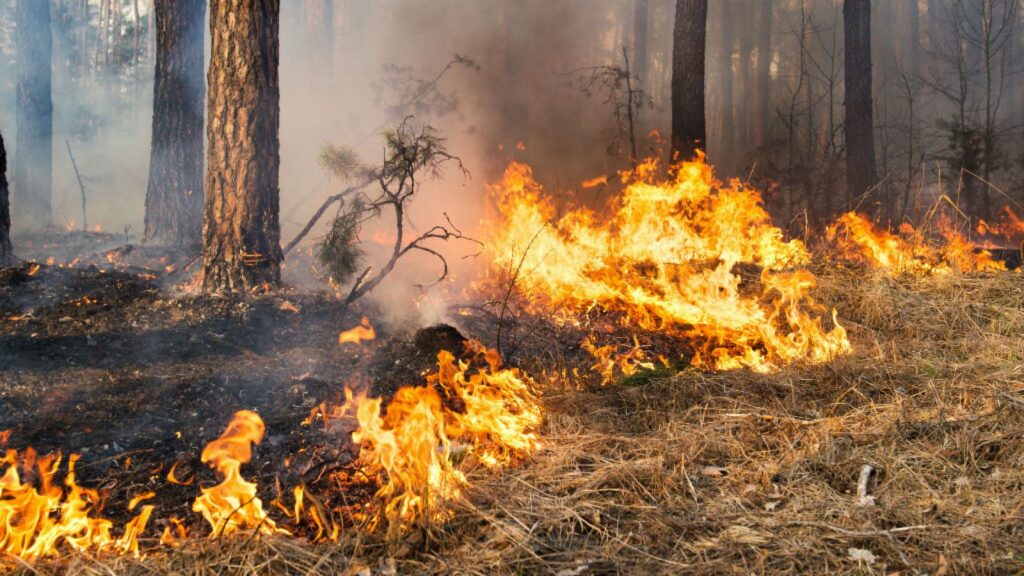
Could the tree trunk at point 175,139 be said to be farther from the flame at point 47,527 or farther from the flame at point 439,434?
the flame at point 47,527

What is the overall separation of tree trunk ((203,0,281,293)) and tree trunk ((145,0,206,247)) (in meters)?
2.56

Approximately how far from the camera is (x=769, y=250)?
7.73 metres

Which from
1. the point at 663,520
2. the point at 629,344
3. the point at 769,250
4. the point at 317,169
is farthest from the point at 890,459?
the point at 317,169

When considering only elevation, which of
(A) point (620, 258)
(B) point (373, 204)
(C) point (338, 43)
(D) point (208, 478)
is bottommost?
(D) point (208, 478)

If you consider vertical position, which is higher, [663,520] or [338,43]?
[338,43]

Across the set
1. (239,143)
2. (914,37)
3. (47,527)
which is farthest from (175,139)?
(914,37)

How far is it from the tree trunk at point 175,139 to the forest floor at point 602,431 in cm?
227

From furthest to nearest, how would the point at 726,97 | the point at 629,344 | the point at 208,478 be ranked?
the point at 726,97 < the point at 629,344 < the point at 208,478

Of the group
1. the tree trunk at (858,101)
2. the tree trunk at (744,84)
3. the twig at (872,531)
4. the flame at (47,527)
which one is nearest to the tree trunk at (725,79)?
the tree trunk at (744,84)

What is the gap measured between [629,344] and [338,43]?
1536 cm

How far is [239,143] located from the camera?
238 inches

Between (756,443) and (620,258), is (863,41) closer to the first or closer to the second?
(620,258)

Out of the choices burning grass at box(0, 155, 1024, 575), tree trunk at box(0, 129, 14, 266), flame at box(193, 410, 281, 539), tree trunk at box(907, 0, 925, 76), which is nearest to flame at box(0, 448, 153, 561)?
burning grass at box(0, 155, 1024, 575)

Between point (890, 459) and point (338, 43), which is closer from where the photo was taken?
point (890, 459)
